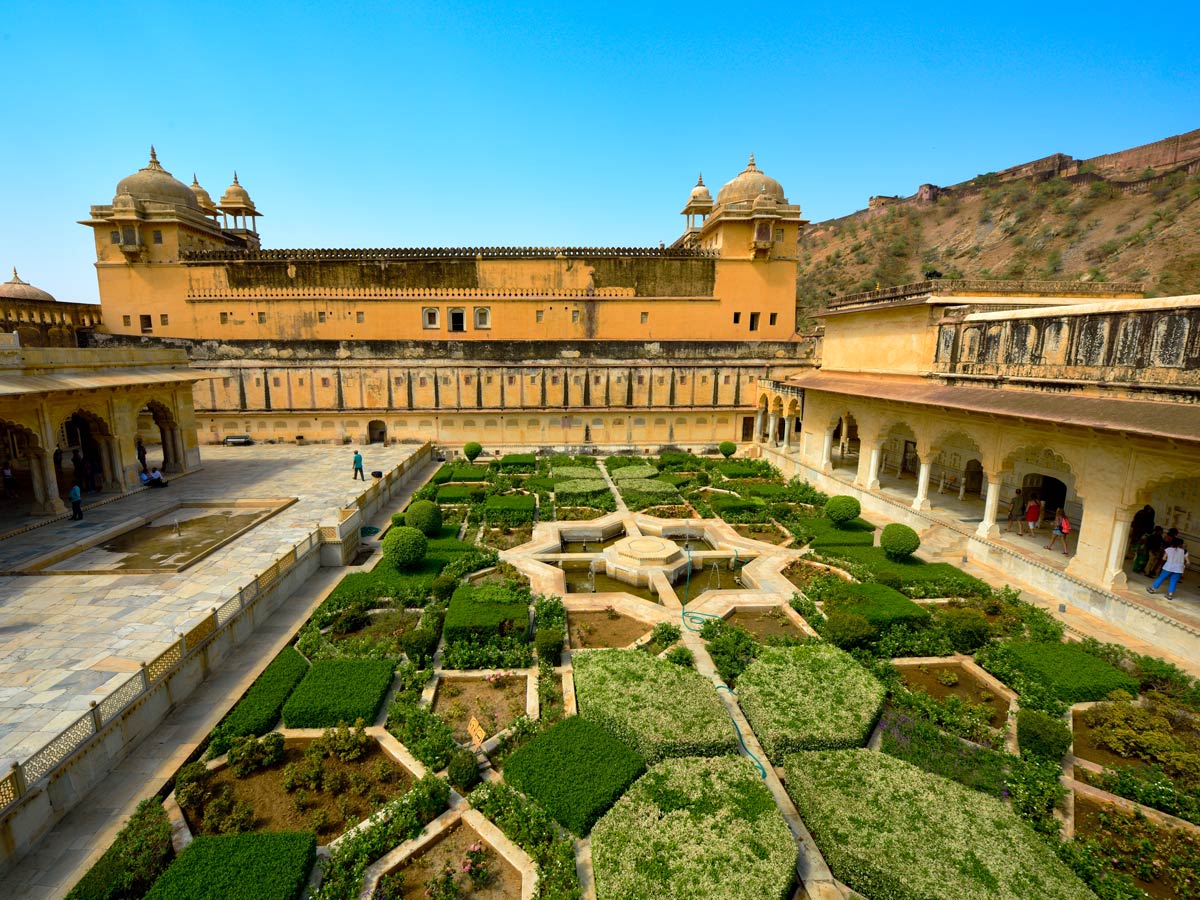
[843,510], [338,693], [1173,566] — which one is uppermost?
[1173,566]

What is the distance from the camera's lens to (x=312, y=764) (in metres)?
7.87

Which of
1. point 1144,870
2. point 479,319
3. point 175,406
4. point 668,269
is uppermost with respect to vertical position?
point 668,269

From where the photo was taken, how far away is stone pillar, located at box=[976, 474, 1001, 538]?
15758mm

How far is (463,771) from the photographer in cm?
755

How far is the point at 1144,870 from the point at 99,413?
25648 mm

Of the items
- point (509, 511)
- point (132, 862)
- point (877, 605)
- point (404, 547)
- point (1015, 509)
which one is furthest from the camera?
point (509, 511)

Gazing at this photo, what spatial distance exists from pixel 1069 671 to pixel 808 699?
4.96m

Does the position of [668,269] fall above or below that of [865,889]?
above

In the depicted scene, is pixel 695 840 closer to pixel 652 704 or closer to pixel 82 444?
pixel 652 704

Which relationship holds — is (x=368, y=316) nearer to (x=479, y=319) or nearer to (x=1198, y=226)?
(x=479, y=319)

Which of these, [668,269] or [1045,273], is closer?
[668,269]

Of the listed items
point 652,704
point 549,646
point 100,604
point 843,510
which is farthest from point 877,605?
point 100,604

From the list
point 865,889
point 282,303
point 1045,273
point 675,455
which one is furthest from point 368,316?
point 1045,273

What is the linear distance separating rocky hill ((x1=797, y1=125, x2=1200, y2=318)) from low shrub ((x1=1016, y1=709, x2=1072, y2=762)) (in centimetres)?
4376
